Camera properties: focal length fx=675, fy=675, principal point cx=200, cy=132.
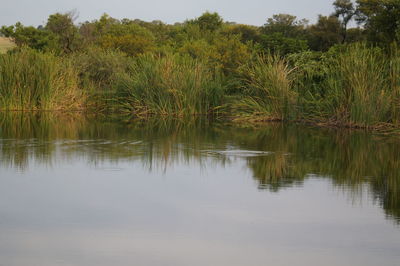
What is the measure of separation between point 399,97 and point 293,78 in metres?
3.95

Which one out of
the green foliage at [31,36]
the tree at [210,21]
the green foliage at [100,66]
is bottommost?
the green foliage at [100,66]

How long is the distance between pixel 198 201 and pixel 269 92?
35.3 ft

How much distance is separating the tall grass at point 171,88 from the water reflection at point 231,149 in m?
2.39

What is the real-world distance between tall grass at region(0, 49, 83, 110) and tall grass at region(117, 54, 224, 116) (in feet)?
6.44

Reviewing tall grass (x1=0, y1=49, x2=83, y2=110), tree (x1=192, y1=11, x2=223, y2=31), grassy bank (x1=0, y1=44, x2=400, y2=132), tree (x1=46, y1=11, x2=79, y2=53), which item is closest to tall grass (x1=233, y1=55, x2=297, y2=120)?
grassy bank (x1=0, y1=44, x2=400, y2=132)

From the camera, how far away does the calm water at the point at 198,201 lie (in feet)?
19.2

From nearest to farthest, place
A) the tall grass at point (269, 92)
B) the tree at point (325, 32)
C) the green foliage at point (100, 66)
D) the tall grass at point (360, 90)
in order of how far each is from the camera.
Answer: the tall grass at point (360, 90), the tall grass at point (269, 92), the green foliage at point (100, 66), the tree at point (325, 32)

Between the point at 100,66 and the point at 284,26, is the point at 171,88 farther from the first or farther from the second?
the point at 284,26

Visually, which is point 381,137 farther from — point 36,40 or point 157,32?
point 157,32

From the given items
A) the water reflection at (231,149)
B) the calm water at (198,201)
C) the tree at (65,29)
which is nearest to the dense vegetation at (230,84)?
the water reflection at (231,149)

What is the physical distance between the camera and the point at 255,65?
18984 millimetres

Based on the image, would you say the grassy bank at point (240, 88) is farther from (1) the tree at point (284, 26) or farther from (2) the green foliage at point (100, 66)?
(1) the tree at point (284, 26)

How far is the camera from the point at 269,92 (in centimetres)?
1834

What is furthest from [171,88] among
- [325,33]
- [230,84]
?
[325,33]
